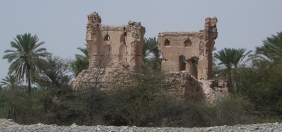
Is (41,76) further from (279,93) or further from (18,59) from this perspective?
(279,93)

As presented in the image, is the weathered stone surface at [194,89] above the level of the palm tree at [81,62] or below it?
below

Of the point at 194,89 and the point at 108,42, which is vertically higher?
the point at 108,42

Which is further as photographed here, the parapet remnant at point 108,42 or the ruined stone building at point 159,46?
the parapet remnant at point 108,42

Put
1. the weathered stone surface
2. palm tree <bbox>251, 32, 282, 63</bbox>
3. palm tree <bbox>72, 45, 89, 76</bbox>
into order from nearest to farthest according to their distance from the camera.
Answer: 1. the weathered stone surface
2. palm tree <bbox>251, 32, 282, 63</bbox>
3. palm tree <bbox>72, 45, 89, 76</bbox>

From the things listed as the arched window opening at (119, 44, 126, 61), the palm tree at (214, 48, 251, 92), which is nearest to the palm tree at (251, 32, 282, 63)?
the palm tree at (214, 48, 251, 92)

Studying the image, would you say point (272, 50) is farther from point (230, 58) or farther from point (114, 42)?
point (114, 42)

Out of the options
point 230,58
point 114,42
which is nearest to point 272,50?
point 230,58

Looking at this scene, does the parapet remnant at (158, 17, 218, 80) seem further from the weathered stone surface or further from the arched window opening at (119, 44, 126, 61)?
the weathered stone surface

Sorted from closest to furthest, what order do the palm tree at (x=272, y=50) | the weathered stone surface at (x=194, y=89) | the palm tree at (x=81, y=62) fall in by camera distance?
the weathered stone surface at (x=194, y=89)
the palm tree at (x=272, y=50)
the palm tree at (x=81, y=62)

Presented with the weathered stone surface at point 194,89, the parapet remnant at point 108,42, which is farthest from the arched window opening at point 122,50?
the weathered stone surface at point 194,89

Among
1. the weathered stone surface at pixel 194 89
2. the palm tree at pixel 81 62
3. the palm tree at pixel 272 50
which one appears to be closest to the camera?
the weathered stone surface at pixel 194 89

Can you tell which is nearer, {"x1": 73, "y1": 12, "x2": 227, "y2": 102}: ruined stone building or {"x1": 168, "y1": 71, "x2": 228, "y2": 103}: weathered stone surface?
{"x1": 168, "y1": 71, "x2": 228, "y2": 103}: weathered stone surface

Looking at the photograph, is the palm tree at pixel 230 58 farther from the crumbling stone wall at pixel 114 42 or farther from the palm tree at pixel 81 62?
the palm tree at pixel 81 62

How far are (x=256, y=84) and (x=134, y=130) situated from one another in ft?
53.4
